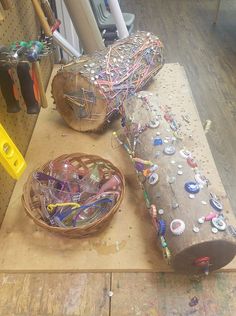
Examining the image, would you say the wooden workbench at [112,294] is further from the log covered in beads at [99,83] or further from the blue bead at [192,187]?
the log covered in beads at [99,83]

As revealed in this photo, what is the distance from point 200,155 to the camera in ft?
2.89

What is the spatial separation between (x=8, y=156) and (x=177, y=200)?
1.05ft

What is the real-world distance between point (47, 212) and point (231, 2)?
2.99 metres

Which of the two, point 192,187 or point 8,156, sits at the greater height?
point 8,156

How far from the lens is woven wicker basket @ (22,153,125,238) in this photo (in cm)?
64

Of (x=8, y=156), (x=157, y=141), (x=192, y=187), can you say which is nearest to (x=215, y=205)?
(x=192, y=187)

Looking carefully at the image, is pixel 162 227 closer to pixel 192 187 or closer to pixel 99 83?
pixel 192 187

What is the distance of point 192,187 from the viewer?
64 centimetres

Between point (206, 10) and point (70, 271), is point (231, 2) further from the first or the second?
point (70, 271)

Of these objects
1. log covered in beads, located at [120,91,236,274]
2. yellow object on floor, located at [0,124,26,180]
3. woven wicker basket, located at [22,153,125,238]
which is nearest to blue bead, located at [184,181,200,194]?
log covered in beads, located at [120,91,236,274]

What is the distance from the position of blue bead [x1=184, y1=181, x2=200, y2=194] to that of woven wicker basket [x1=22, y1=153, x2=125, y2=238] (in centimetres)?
14

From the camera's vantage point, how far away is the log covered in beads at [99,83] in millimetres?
911

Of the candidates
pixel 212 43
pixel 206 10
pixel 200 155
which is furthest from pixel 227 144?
pixel 206 10

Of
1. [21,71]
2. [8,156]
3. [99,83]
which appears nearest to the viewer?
[8,156]
